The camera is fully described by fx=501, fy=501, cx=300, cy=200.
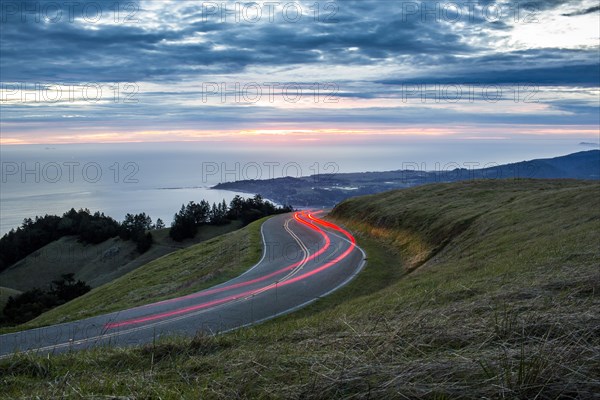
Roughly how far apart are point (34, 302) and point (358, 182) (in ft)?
299

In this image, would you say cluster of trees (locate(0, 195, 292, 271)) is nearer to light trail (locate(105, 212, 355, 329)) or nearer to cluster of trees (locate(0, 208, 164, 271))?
cluster of trees (locate(0, 208, 164, 271))

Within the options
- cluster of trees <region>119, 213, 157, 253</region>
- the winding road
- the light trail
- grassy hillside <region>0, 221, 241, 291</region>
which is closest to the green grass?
the winding road

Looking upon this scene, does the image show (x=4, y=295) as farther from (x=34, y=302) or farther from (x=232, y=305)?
(x=232, y=305)

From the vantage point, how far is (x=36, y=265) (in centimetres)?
8419

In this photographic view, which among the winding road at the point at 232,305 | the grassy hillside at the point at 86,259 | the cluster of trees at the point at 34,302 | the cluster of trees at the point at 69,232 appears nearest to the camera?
the winding road at the point at 232,305

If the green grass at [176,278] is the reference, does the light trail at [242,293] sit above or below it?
above

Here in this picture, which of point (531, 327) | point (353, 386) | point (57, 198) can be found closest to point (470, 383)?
point (353, 386)

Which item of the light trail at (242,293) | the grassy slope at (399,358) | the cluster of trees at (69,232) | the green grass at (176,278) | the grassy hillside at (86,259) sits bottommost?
the grassy hillside at (86,259)

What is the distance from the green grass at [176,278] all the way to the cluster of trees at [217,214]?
38.5m

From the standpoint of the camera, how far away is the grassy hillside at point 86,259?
77188 mm

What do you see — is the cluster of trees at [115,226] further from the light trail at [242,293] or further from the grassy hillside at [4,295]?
the light trail at [242,293]

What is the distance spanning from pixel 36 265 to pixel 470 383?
93.0m

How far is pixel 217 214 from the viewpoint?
9844cm

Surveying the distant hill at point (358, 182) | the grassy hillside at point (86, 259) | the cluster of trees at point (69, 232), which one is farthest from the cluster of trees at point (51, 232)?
the distant hill at point (358, 182)
